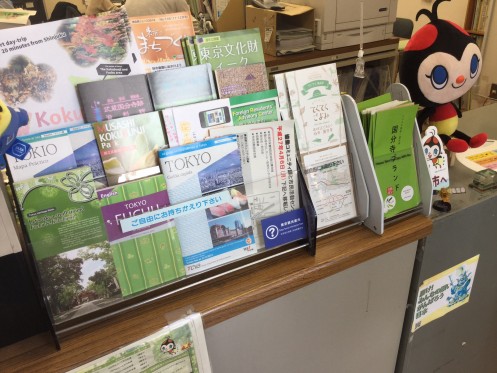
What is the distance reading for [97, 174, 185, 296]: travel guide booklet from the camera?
0.76m

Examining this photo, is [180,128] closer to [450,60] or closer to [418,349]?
[450,60]

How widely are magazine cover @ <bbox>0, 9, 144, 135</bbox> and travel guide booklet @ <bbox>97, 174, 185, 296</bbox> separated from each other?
16 centimetres

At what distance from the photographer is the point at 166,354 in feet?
2.70

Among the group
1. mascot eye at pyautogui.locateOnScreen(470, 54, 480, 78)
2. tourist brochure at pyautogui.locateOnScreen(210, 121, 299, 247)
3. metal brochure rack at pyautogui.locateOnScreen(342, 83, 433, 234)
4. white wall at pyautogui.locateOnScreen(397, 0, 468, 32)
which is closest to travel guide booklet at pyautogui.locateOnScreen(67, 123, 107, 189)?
tourist brochure at pyautogui.locateOnScreen(210, 121, 299, 247)

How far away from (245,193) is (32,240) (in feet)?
1.32

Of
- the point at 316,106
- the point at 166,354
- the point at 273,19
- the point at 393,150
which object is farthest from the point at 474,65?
the point at 273,19

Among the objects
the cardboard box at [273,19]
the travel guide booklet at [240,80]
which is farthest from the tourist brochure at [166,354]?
the cardboard box at [273,19]

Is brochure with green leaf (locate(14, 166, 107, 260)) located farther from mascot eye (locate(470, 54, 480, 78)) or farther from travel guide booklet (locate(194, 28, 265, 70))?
mascot eye (locate(470, 54, 480, 78))

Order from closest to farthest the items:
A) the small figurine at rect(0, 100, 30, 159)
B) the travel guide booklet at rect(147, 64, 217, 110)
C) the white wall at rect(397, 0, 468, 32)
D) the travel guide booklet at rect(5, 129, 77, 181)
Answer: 1. the small figurine at rect(0, 100, 30, 159)
2. the travel guide booklet at rect(5, 129, 77, 181)
3. the travel guide booklet at rect(147, 64, 217, 110)
4. the white wall at rect(397, 0, 468, 32)

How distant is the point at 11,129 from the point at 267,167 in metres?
0.48

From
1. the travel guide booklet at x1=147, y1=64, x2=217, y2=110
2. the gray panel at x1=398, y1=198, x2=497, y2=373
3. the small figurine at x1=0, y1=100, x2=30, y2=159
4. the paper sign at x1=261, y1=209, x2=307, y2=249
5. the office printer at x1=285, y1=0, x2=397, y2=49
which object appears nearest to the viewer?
the small figurine at x1=0, y1=100, x2=30, y2=159

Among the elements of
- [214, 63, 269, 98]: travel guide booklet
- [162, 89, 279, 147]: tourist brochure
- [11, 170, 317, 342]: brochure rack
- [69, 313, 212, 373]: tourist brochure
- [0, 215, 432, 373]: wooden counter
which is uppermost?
[214, 63, 269, 98]: travel guide booklet

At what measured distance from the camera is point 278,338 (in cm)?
101

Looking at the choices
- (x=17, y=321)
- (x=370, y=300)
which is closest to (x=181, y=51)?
(x=17, y=321)
